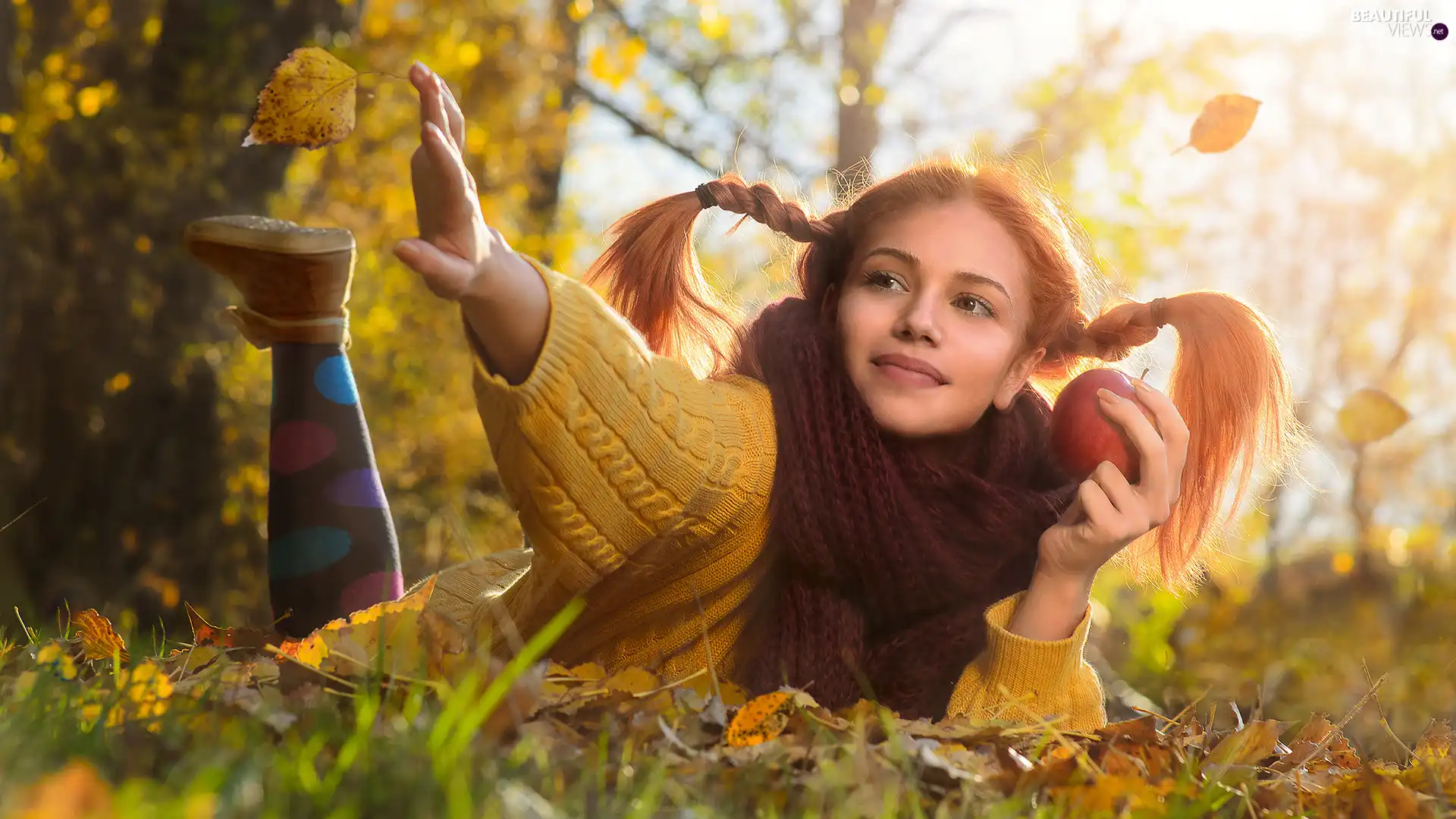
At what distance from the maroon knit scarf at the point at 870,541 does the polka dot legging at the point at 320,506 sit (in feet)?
3.66

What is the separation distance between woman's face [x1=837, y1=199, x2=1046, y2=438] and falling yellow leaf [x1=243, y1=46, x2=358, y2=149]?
1.12 metres

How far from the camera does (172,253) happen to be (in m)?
5.59

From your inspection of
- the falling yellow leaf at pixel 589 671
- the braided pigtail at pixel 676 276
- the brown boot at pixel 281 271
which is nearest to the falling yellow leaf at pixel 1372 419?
the braided pigtail at pixel 676 276

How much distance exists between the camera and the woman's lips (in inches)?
101

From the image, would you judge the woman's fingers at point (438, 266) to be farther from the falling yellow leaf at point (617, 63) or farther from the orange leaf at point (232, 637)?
the falling yellow leaf at point (617, 63)

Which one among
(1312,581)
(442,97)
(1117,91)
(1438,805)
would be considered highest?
(1117,91)

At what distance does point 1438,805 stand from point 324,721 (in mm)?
1627

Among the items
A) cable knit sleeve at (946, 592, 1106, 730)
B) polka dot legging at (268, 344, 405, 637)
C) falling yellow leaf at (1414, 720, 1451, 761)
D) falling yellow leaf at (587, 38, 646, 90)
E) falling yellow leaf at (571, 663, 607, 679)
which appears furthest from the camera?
falling yellow leaf at (587, 38, 646, 90)

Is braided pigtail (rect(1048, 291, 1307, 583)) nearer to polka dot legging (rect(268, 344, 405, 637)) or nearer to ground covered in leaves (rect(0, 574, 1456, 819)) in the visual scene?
ground covered in leaves (rect(0, 574, 1456, 819))

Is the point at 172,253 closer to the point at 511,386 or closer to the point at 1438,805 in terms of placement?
the point at 511,386

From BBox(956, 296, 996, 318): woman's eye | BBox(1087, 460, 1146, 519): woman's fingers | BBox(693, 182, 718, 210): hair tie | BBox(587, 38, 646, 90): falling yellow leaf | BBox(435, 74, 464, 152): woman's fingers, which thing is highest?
BBox(587, 38, 646, 90): falling yellow leaf

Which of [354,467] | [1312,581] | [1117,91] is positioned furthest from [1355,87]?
[354,467]

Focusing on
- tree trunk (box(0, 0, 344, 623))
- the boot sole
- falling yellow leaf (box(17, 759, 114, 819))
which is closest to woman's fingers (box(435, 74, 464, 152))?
the boot sole

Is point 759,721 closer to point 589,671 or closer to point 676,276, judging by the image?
point 589,671
